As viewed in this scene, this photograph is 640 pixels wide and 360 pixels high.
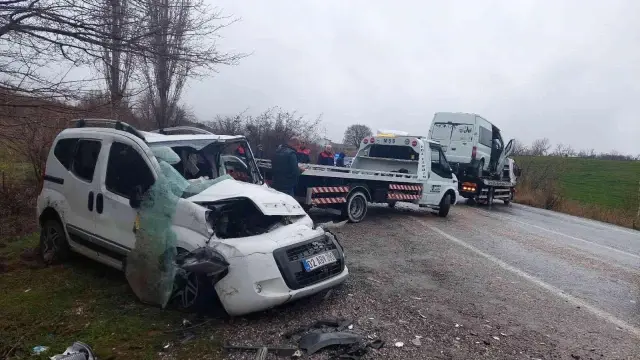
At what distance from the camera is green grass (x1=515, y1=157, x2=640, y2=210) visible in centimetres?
2599

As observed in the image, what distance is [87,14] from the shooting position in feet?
19.5

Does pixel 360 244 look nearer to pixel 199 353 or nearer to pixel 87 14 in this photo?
pixel 199 353

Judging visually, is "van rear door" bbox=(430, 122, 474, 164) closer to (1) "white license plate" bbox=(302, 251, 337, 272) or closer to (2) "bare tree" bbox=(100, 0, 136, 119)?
(2) "bare tree" bbox=(100, 0, 136, 119)

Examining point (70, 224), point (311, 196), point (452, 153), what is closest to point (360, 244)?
point (311, 196)

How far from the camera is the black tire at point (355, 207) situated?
31.3ft

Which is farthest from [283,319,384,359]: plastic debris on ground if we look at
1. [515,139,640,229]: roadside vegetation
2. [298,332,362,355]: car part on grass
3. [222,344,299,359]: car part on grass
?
[515,139,640,229]: roadside vegetation

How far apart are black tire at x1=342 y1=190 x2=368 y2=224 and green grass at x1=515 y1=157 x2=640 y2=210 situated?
18921 mm

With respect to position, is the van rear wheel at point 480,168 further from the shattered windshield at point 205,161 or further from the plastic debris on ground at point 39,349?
the plastic debris on ground at point 39,349

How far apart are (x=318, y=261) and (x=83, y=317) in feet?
7.53

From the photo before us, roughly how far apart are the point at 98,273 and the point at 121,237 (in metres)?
1.14

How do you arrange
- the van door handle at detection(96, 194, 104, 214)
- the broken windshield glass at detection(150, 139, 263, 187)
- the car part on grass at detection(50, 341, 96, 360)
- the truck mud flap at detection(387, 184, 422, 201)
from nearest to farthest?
the car part on grass at detection(50, 341, 96, 360)
the van door handle at detection(96, 194, 104, 214)
the broken windshield glass at detection(150, 139, 263, 187)
the truck mud flap at detection(387, 184, 422, 201)

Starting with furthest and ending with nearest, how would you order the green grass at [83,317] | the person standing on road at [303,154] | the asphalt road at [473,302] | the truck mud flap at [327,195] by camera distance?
1. the person standing on road at [303,154]
2. the truck mud flap at [327,195]
3. the asphalt road at [473,302]
4. the green grass at [83,317]

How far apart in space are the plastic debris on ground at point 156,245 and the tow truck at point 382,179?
4.50 m

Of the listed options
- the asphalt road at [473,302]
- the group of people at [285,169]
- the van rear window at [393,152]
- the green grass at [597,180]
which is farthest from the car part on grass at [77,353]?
the green grass at [597,180]
